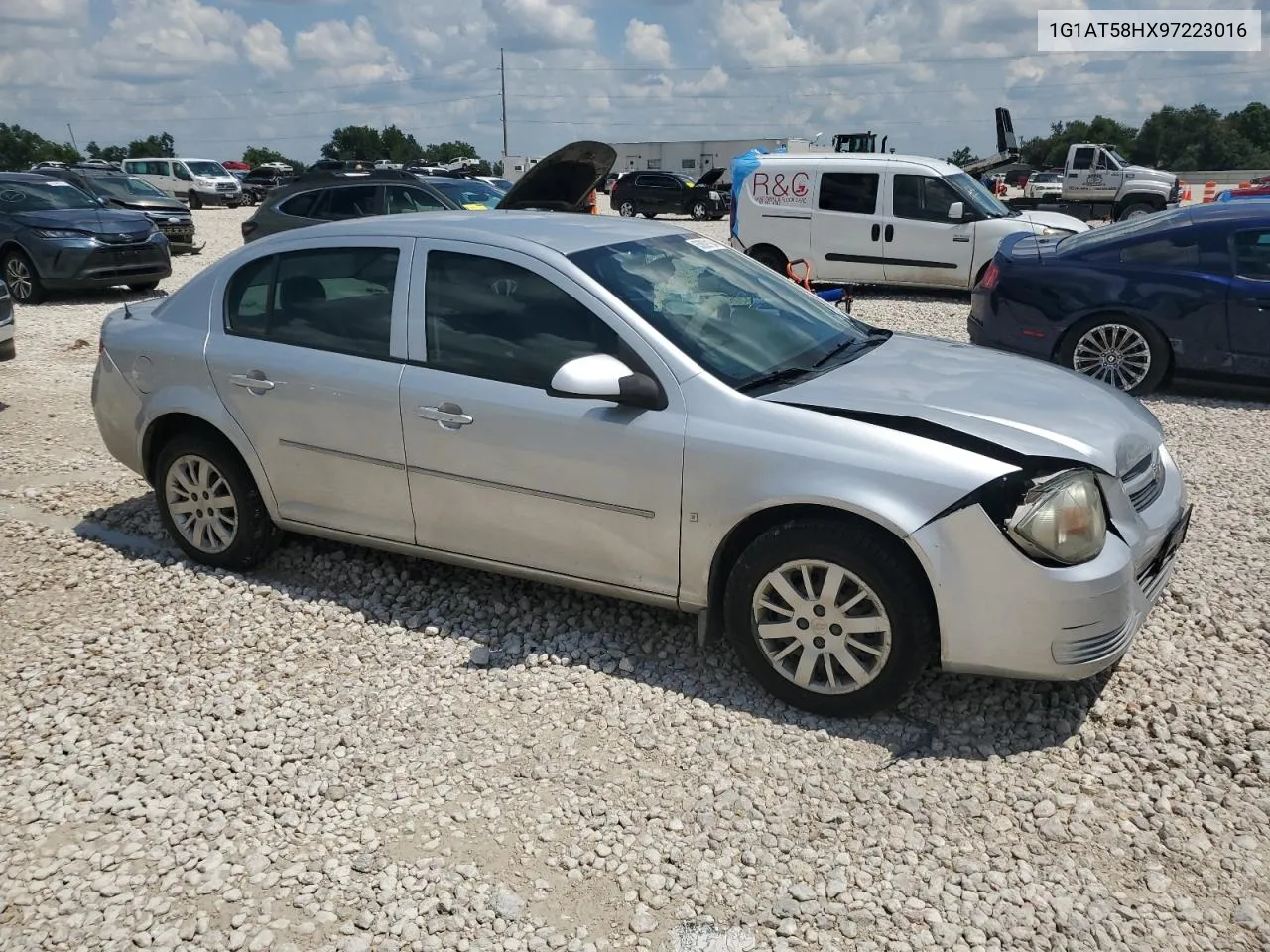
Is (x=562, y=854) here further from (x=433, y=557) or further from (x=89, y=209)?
(x=89, y=209)

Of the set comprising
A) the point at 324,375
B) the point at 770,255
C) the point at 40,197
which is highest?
the point at 40,197

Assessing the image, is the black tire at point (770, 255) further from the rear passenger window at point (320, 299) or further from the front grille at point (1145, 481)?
the front grille at point (1145, 481)

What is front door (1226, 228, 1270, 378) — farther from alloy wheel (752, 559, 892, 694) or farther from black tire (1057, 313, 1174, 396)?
→ alloy wheel (752, 559, 892, 694)

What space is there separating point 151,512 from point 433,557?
239cm

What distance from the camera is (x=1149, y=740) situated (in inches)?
135

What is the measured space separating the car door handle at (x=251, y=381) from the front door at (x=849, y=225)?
10.3 meters

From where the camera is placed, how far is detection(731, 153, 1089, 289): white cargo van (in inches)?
508

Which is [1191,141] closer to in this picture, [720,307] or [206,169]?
[206,169]

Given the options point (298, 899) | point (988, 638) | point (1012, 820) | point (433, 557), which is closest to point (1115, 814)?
point (1012, 820)

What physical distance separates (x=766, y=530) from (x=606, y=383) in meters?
0.76

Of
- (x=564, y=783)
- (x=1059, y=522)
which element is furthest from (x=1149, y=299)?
(x=564, y=783)

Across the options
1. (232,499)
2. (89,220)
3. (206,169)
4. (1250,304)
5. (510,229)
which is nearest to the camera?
(510,229)

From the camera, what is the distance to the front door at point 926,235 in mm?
12914

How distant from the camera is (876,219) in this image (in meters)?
13.3
